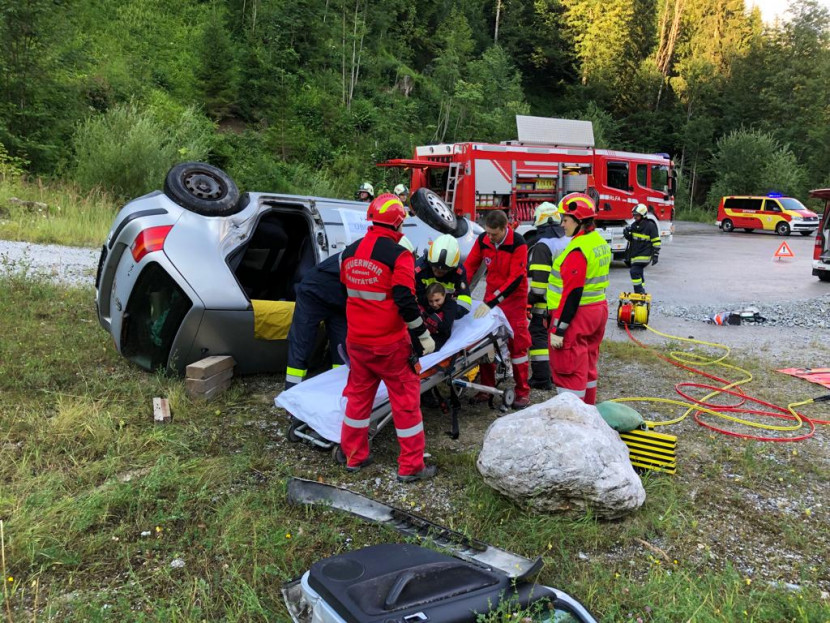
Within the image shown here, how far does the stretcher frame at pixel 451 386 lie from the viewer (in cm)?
384

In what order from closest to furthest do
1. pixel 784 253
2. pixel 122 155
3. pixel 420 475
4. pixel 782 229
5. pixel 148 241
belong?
pixel 420 475
pixel 148 241
pixel 122 155
pixel 784 253
pixel 782 229

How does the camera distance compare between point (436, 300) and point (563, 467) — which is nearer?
point (563, 467)

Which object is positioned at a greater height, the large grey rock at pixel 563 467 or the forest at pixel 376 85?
the forest at pixel 376 85

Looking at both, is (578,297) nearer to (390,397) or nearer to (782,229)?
(390,397)

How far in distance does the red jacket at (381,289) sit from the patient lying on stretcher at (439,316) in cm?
75

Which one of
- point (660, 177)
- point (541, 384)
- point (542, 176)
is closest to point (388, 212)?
point (541, 384)

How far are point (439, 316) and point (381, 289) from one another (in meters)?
0.94

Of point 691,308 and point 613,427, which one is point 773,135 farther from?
point 613,427

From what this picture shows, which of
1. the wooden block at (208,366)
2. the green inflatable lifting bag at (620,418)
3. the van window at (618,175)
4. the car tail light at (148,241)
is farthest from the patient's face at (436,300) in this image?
the van window at (618,175)

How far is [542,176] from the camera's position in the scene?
44.8 ft

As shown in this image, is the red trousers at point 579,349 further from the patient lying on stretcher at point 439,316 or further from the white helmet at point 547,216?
the white helmet at point 547,216

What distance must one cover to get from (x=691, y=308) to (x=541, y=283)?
5.16 m

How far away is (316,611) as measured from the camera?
78.5 inches

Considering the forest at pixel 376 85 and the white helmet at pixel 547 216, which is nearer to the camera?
the white helmet at pixel 547 216
